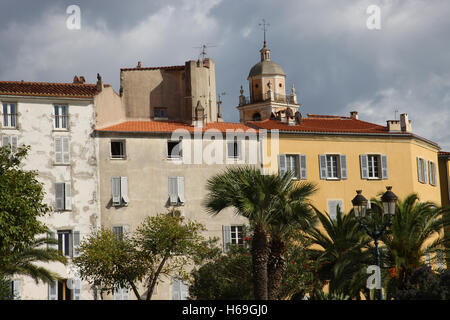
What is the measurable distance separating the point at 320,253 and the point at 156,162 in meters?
16.1

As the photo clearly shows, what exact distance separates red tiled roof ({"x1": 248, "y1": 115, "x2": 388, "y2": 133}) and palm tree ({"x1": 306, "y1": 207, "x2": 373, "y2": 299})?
696 inches

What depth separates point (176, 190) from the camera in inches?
2032

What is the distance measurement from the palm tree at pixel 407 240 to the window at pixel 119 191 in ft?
63.6

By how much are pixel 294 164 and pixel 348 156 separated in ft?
12.6

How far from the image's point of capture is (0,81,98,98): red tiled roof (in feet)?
164

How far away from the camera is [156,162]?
51.6 meters

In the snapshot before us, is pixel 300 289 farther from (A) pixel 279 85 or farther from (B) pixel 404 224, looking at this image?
(A) pixel 279 85

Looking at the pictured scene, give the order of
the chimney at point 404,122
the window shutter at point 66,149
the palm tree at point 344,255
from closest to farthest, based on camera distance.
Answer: the palm tree at point 344,255
the window shutter at point 66,149
the chimney at point 404,122

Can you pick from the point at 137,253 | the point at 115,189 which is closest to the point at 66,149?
the point at 115,189

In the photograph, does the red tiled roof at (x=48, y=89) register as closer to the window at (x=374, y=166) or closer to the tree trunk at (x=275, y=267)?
the window at (x=374, y=166)

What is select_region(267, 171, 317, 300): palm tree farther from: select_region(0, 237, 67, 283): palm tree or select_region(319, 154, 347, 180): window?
select_region(319, 154, 347, 180): window

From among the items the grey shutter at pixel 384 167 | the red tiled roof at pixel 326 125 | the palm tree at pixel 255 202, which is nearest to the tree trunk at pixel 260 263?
the palm tree at pixel 255 202

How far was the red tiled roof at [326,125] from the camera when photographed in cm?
5569
